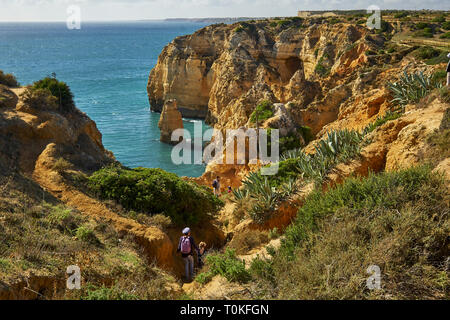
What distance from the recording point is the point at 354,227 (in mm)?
7246

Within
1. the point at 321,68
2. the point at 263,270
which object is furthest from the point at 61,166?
the point at 321,68

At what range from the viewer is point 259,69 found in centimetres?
4409

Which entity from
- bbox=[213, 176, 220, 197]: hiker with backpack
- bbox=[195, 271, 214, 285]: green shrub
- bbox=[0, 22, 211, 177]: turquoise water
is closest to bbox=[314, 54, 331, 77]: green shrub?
bbox=[0, 22, 211, 177]: turquoise water

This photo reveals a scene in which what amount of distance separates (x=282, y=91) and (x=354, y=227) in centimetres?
3176

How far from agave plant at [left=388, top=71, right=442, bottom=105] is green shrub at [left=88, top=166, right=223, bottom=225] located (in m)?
10.1

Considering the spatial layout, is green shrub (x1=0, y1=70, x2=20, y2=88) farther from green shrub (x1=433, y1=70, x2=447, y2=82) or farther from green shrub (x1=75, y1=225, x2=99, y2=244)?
green shrub (x1=433, y1=70, x2=447, y2=82)

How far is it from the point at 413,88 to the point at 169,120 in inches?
1145

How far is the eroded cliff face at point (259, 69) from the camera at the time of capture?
1163 inches

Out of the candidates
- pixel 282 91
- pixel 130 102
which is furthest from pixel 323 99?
pixel 130 102

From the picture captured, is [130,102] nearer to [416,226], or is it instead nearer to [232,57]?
[232,57]

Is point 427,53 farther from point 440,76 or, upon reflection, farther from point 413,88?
point 413,88

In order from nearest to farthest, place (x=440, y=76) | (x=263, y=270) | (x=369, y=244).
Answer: (x=369, y=244), (x=263, y=270), (x=440, y=76)

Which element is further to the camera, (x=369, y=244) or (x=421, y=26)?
(x=421, y=26)

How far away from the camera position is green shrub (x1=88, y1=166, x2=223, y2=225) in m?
12.7
